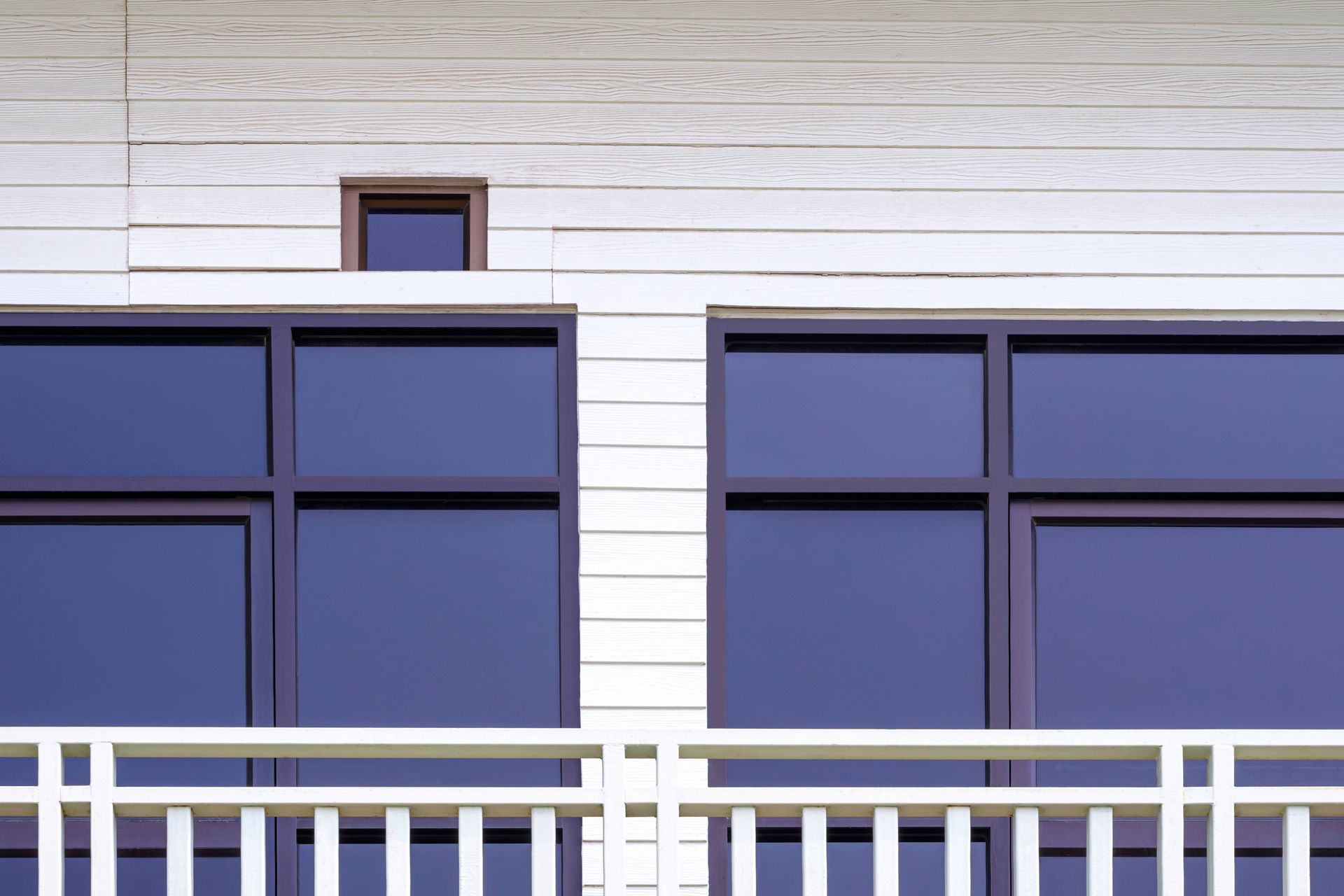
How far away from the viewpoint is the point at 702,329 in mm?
3383

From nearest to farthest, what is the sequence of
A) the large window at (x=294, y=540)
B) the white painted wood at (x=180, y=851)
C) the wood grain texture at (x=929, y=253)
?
the white painted wood at (x=180, y=851), the large window at (x=294, y=540), the wood grain texture at (x=929, y=253)

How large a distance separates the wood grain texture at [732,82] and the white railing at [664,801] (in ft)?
6.45

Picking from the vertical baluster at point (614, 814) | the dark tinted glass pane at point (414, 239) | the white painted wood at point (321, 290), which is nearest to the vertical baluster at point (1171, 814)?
the vertical baluster at point (614, 814)

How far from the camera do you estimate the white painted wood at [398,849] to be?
223 cm

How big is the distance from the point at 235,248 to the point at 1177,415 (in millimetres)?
2778

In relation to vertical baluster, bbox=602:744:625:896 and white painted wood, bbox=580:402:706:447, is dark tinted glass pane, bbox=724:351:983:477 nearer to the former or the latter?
white painted wood, bbox=580:402:706:447

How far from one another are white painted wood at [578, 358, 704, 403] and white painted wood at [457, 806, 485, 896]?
4.59ft

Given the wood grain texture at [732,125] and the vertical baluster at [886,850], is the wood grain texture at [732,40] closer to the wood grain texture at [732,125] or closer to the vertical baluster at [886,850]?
the wood grain texture at [732,125]

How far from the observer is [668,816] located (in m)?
2.25

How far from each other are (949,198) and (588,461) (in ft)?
4.28

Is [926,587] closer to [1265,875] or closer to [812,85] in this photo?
[1265,875]

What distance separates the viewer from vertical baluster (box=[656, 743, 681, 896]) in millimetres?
2248

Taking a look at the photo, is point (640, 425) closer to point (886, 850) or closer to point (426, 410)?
point (426, 410)

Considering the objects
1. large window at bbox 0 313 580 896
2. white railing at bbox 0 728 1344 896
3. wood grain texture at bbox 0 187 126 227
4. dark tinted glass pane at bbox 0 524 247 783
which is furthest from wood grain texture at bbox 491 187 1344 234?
white railing at bbox 0 728 1344 896
